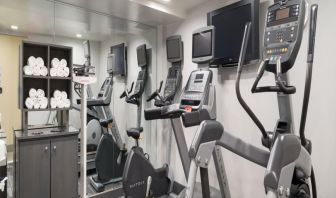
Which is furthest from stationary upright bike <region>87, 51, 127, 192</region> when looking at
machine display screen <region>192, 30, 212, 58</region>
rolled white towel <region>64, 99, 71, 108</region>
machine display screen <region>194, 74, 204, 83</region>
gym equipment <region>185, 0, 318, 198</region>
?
gym equipment <region>185, 0, 318, 198</region>

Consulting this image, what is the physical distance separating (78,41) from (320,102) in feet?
9.67

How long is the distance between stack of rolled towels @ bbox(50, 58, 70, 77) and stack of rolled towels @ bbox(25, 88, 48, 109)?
0.26m

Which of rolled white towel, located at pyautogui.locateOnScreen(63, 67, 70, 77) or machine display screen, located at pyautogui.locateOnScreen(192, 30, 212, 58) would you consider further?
rolled white towel, located at pyautogui.locateOnScreen(63, 67, 70, 77)

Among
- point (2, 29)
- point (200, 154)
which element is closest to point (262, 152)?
point (200, 154)

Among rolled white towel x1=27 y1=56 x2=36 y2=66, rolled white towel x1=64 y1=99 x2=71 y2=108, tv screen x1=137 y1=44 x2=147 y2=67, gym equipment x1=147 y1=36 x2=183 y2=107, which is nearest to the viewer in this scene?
rolled white towel x1=27 y1=56 x2=36 y2=66

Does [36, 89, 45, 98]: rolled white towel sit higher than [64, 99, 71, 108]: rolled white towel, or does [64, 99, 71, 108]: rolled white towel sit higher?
[36, 89, 45, 98]: rolled white towel

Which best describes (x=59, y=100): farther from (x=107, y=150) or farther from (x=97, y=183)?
(x=97, y=183)

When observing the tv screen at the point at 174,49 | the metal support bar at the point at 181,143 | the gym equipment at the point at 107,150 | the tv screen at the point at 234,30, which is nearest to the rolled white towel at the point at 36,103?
the gym equipment at the point at 107,150

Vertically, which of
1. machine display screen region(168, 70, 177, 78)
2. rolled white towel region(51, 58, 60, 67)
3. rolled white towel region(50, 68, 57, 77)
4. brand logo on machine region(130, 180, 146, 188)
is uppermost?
rolled white towel region(51, 58, 60, 67)

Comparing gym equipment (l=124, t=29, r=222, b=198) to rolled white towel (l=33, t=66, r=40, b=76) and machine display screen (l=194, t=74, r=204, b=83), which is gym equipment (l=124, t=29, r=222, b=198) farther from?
rolled white towel (l=33, t=66, r=40, b=76)

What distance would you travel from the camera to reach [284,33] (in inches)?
57.8

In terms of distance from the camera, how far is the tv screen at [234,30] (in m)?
2.43

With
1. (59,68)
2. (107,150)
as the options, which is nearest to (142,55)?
(59,68)

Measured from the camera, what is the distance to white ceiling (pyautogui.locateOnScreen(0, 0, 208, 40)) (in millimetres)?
2777
